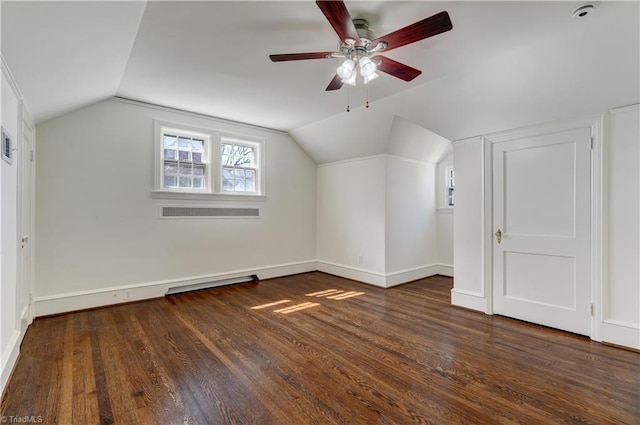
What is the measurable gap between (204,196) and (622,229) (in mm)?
4864

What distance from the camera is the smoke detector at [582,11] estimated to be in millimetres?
2002

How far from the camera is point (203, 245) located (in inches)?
180

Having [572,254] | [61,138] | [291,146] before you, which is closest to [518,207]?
[572,254]

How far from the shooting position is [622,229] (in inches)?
106

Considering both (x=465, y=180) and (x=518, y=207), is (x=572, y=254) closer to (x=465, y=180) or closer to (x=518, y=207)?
(x=518, y=207)

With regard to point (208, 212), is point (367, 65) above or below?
above

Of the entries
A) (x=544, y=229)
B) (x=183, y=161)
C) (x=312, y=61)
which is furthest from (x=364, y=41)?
(x=183, y=161)

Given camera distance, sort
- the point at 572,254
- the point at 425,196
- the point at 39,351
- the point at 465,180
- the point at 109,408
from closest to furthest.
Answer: the point at 109,408 → the point at 39,351 → the point at 572,254 → the point at 465,180 → the point at 425,196

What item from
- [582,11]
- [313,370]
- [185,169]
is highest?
[582,11]

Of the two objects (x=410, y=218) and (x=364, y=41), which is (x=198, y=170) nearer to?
(x=364, y=41)

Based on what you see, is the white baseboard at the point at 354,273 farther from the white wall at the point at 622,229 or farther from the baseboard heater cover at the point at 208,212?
the white wall at the point at 622,229

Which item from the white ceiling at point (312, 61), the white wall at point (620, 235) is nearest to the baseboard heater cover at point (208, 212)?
the white ceiling at point (312, 61)

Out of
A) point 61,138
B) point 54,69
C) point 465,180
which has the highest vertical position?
point 54,69

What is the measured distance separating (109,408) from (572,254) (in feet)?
13.3
